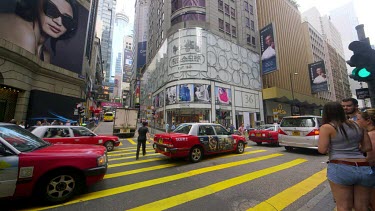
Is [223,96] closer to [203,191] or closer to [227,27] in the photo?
[227,27]

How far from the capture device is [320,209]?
3.20m

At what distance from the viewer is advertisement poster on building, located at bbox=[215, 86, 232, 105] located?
28.7 m

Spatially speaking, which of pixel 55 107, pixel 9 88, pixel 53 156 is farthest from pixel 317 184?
pixel 55 107

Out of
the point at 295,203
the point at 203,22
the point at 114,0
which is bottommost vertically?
the point at 295,203

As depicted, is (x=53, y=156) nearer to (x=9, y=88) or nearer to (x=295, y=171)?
(x=295, y=171)

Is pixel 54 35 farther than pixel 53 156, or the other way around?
pixel 54 35

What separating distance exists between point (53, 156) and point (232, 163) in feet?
18.5

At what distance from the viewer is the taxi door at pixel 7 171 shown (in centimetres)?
296

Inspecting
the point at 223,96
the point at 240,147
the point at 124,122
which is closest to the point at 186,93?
the point at 223,96

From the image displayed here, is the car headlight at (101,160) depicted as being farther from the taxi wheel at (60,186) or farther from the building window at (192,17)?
the building window at (192,17)

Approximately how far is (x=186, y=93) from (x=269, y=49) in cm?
1728

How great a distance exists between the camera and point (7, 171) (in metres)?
2.99

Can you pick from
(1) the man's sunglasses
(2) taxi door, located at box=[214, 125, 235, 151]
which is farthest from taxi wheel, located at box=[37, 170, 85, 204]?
(1) the man's sunglasses

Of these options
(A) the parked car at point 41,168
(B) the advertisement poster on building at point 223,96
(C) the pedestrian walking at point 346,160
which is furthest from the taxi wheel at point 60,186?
(B) the advertisement poster on building at point 223,96
